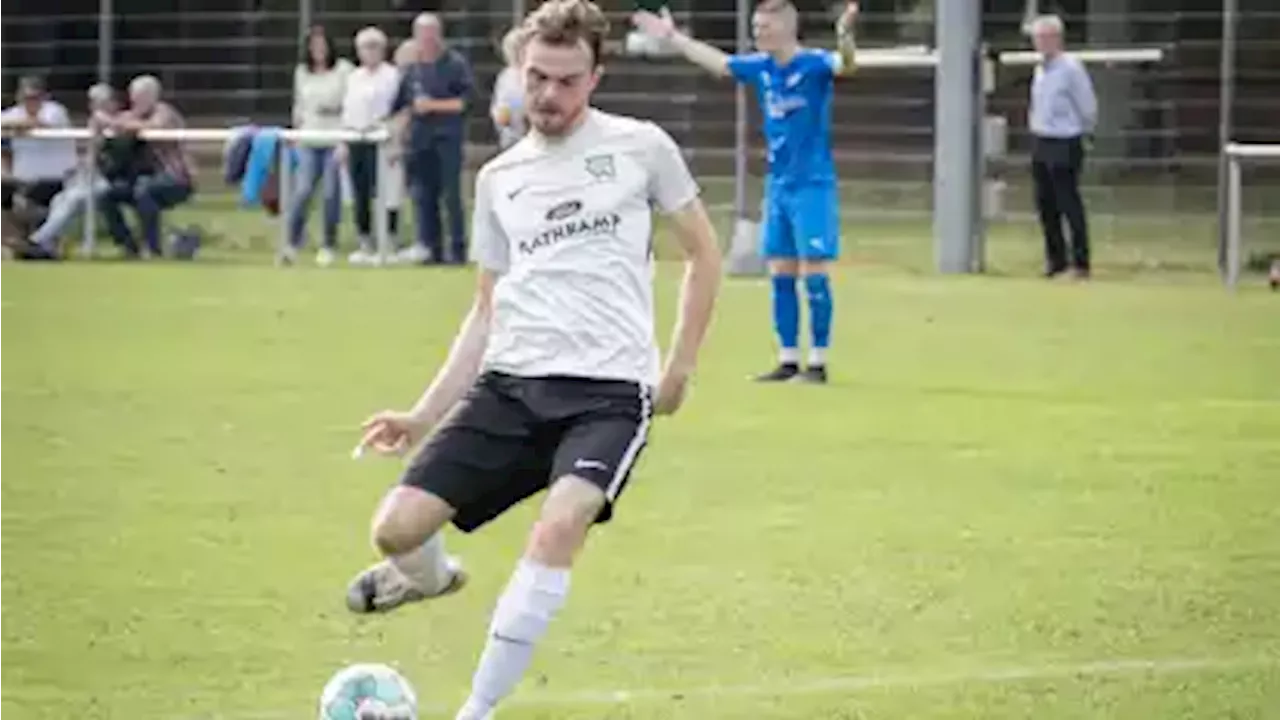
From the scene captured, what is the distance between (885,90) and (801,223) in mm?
15776

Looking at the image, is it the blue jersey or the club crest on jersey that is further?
the blue jersey

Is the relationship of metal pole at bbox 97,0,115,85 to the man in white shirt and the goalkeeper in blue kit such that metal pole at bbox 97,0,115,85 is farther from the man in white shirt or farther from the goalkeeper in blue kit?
the goalkeeper in blue kit

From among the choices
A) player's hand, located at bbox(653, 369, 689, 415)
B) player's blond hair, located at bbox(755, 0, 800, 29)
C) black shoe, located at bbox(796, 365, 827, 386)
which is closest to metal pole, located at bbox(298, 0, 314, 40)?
player's blond hair, located at bbox(755, 0, 800, 29)

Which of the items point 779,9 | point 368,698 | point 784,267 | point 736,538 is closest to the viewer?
point 368,698

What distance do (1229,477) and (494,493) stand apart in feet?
22.2

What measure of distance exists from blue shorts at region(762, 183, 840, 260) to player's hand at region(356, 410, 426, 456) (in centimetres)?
1084

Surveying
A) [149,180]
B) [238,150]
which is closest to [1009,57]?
[238,150]

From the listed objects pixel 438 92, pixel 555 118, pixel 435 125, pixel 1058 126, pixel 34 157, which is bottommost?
pixel 34 157

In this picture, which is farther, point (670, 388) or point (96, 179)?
point (96, 179)

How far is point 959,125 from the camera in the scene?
31.1 metres

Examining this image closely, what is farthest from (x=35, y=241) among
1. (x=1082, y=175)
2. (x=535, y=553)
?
(x=535, y=553)

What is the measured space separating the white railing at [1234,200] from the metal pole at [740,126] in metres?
5.09

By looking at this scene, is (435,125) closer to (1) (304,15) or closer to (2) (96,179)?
(2) (96,179)

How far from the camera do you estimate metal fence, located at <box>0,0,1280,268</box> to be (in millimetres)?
32906
